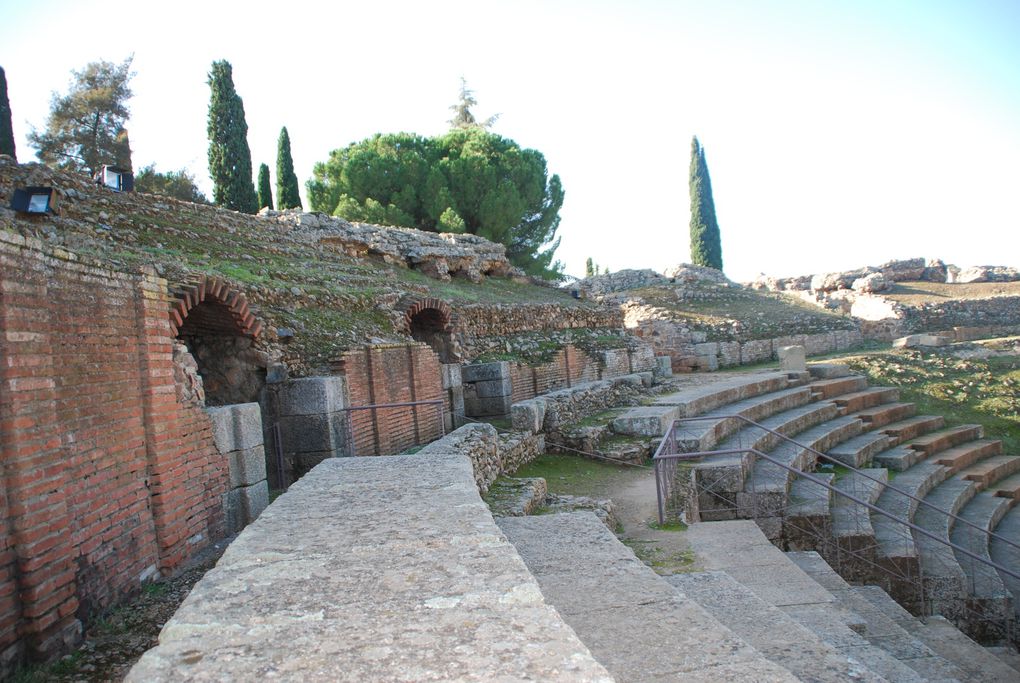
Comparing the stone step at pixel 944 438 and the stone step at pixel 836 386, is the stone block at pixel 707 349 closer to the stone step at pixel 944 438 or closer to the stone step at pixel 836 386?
the stone step at pixel 836 386

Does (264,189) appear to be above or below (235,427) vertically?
above

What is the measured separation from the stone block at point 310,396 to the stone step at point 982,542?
6.43 meters

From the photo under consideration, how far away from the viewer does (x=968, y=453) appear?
13867 millimetres

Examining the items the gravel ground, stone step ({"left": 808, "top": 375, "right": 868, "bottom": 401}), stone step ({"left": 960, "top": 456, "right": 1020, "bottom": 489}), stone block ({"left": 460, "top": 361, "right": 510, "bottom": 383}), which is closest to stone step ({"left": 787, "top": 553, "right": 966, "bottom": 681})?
the gravel ground

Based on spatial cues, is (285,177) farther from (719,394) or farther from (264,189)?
(719,394)

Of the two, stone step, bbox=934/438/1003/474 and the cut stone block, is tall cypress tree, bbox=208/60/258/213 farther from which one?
stone step, bbox=934/438/1003/474

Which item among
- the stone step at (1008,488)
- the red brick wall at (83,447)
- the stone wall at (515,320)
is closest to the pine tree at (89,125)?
the stone wall at (515,320)

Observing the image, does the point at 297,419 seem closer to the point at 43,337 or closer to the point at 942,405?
the point at 43,337

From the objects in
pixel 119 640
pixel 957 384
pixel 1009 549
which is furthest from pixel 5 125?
pixel 957 384

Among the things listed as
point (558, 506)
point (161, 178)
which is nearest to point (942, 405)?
point (558, 506)

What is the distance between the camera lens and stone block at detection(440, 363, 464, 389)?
456 inches

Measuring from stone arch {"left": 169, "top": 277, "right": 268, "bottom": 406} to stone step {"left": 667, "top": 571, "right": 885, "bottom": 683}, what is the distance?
5.08m

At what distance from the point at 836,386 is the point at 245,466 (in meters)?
15.1

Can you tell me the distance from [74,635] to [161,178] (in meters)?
25.4
